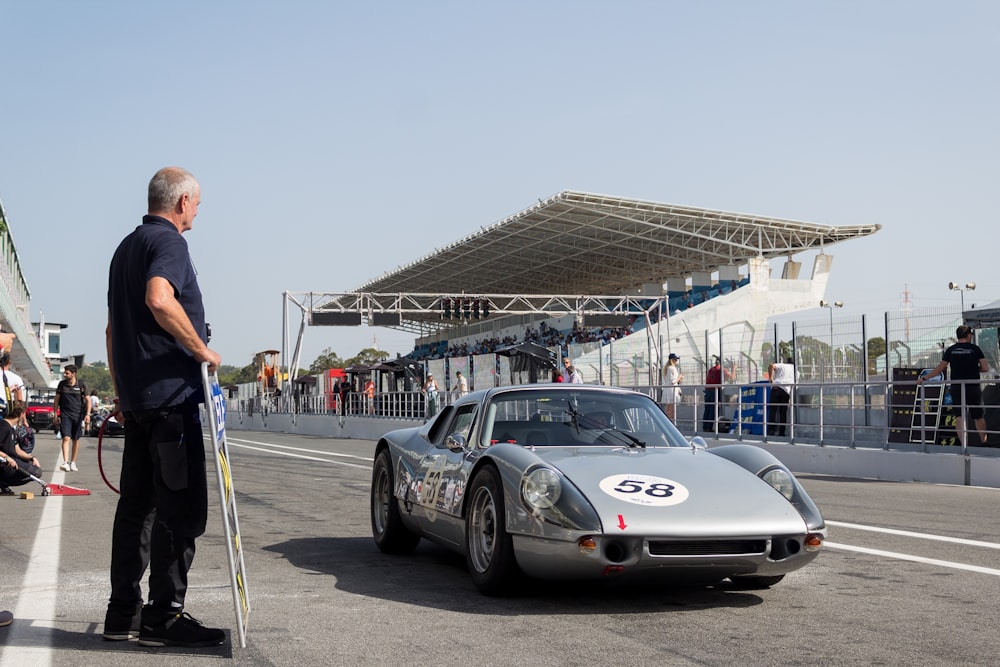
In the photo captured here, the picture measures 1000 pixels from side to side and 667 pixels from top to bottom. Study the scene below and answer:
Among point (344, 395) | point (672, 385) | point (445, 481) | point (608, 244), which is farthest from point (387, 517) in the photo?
point (608, 244)

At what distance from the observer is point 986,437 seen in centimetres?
1484

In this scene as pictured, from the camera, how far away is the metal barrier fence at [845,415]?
615 inches

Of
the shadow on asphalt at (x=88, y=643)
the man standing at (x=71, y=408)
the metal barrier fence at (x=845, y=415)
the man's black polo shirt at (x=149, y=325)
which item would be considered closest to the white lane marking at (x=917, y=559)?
the shadow on asphalt at (x=88, y=643)

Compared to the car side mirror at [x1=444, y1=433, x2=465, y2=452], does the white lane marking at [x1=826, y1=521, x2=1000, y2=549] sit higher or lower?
lower

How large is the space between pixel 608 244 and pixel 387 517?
138 ft

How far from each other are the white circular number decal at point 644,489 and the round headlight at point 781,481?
639 millimetres

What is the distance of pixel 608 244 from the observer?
1937 inches

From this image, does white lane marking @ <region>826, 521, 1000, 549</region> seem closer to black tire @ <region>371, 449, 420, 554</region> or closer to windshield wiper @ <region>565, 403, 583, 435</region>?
windshield wiper @ <region>565, 403, 583, 435</region>

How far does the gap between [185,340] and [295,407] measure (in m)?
40.6

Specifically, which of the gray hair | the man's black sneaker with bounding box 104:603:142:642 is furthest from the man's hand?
the man's black sneaker with bounding box 104:603:142:642

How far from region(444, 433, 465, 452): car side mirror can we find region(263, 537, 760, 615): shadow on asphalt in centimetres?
74

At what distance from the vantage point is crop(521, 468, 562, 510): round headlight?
5.68 m

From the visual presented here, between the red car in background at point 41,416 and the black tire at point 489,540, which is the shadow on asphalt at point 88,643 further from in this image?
the red car in background at point 41,416

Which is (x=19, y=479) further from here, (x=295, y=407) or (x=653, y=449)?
(x=295, y=407)
